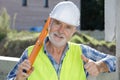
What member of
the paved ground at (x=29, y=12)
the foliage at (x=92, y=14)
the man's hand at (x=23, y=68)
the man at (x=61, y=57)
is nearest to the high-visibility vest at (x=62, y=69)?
the man at (x=61, y=57)

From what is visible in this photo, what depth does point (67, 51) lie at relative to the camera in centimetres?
315

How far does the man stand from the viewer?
3031mm

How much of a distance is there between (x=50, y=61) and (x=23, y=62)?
0.22m

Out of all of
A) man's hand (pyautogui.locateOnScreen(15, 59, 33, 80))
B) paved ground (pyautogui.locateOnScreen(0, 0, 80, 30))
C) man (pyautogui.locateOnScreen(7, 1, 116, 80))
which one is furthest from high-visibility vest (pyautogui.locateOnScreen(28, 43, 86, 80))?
paved ground (pyautogui.locateOnScreen(0, 0, 80, 30))

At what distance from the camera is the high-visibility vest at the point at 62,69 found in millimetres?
3061

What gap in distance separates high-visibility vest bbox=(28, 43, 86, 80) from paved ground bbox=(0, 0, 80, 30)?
23.5m

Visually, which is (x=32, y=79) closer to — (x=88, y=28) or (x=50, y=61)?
(x=50, y=61)

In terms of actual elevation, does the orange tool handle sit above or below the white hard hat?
below

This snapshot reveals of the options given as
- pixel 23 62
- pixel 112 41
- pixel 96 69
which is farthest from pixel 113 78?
pixel 112 41

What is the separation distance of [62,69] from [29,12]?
79.8 ft

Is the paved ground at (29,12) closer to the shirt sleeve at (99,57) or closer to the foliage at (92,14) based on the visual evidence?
the foliage at (92,14)

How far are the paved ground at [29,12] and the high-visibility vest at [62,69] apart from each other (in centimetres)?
2354

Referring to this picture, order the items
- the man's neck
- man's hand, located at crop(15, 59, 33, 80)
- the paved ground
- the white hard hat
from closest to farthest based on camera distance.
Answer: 1. man's hand, located at crop(15, 59, 33, 80)
2. the white hard hat
3. the man's neck
4. the paved ground

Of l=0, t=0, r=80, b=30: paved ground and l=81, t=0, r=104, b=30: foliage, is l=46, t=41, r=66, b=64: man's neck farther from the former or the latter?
l=81, t=0, r=104, b=30: foliage
